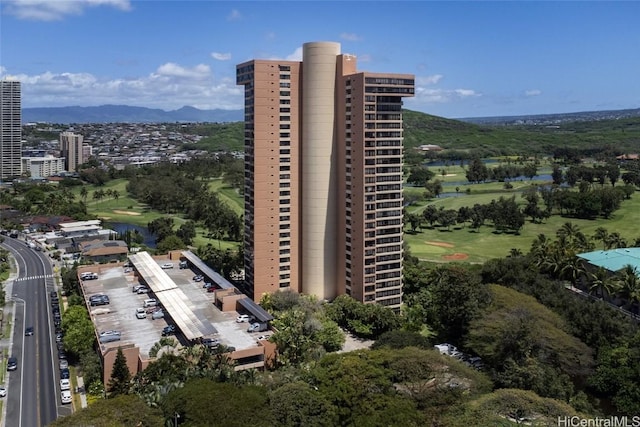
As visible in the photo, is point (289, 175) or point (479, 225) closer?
point (289, 175)

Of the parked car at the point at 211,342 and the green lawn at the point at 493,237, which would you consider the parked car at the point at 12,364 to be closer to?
the parked car at the point at 211,342

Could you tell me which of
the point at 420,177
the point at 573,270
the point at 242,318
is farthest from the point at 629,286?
the point at 420,177

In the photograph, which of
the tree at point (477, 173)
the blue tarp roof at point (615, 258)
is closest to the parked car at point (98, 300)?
the blue tarp roof at point (615, 258)

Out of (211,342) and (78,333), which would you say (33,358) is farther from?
(211,342)

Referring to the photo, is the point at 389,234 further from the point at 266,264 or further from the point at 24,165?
the point at 24,165

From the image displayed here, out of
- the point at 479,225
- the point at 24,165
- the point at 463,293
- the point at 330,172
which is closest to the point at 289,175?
the point at 330,172

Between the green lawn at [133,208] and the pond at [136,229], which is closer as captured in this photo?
the pond at [136,229]
